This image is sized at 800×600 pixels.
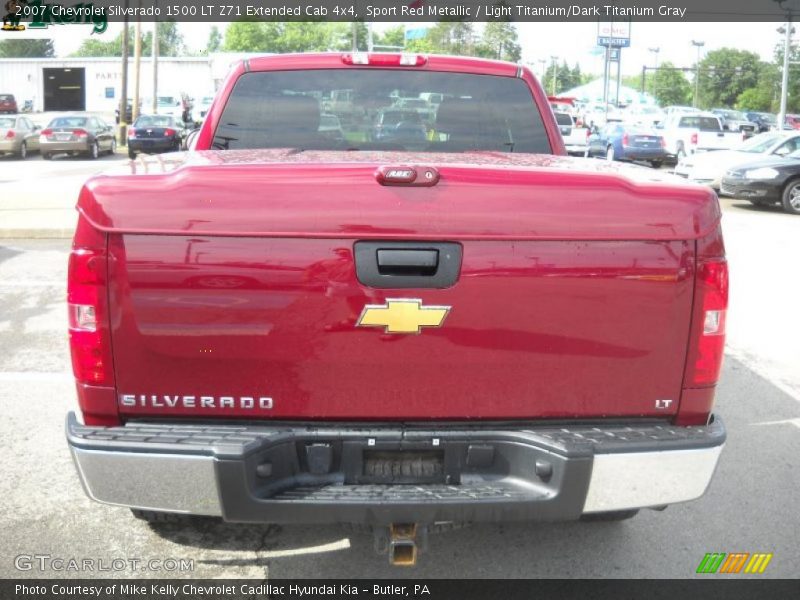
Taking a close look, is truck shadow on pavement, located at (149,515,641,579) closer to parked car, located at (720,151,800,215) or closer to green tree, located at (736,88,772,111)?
parked car, located at (720,151,800,215)

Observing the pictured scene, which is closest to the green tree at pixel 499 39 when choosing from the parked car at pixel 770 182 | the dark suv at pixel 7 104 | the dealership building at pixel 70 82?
the dealership building at pixel 70 82

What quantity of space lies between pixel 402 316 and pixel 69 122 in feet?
98.6

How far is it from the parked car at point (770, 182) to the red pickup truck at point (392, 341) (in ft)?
52.0

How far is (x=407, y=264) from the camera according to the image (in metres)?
2.84

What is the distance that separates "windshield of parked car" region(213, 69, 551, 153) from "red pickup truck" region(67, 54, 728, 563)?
5.23 feet

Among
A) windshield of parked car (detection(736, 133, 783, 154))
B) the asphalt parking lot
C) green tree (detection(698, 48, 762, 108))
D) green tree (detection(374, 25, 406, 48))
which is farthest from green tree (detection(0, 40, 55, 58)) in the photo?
the asphalt parking lot

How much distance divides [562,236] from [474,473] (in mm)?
825

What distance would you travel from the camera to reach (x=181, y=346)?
2.89 m

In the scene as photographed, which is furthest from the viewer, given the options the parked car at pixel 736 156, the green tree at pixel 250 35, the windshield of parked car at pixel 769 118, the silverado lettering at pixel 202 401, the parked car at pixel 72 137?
the green tree at pixel 250 35

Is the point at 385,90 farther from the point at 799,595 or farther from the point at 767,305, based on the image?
the point at 767,305

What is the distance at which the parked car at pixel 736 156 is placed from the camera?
1848 centimetres

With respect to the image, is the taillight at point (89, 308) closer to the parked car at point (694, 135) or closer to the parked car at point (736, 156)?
the parked car at point (736, 156)

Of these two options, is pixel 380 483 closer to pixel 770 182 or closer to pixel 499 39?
pixel 770 182

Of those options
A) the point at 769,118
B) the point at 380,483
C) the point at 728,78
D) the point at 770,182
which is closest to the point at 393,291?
the point at 380,483
